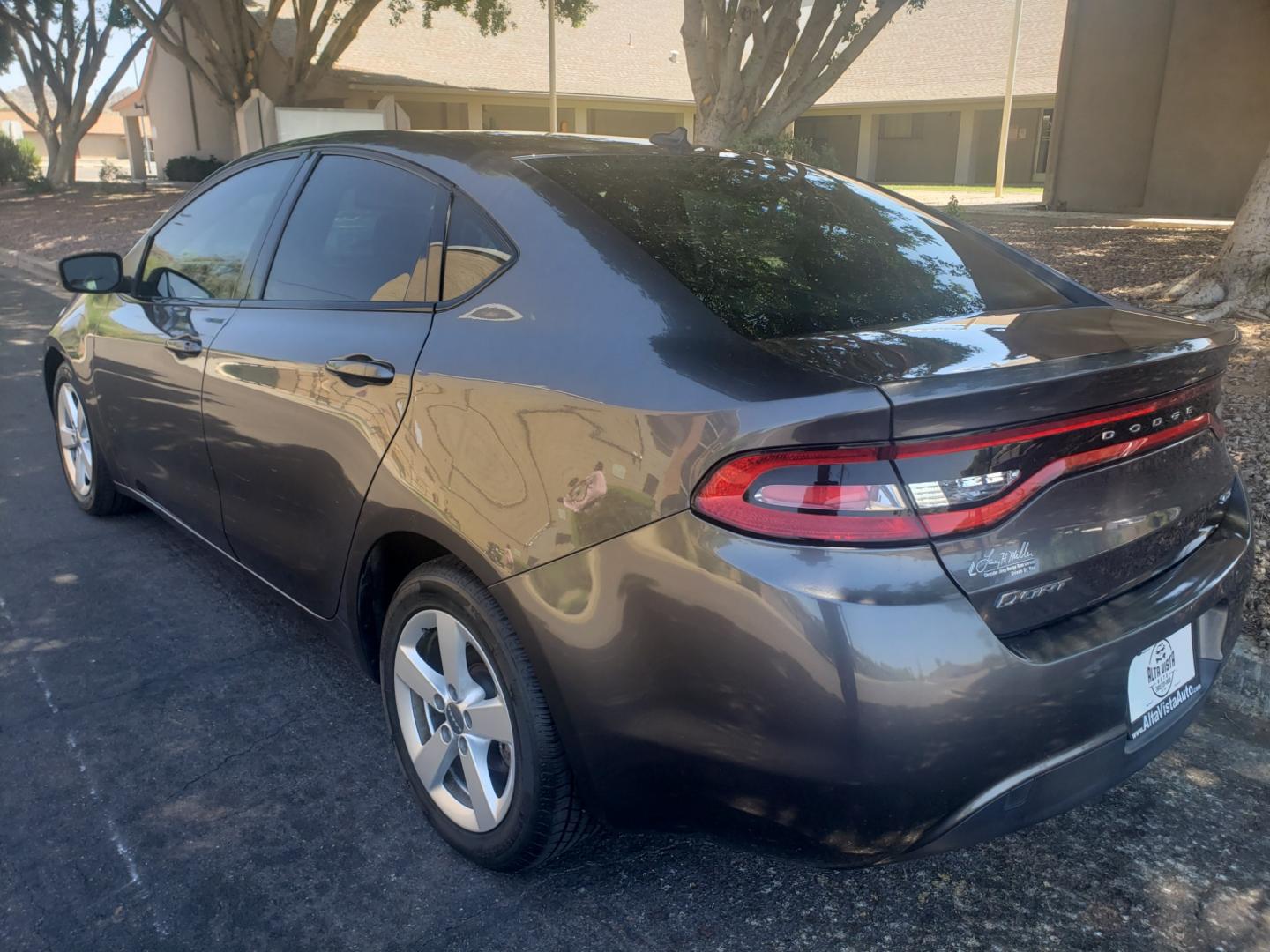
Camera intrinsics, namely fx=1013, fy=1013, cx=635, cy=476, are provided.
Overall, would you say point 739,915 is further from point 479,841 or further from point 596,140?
point 596,140

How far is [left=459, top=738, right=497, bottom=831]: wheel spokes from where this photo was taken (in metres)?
2.38

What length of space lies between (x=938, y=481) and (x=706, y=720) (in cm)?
62

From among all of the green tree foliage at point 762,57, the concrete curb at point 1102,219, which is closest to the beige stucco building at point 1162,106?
the concrete curb at point 1102,219

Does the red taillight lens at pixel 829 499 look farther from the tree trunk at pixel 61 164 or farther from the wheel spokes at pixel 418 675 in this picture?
the tree trunk at pixel 61 164

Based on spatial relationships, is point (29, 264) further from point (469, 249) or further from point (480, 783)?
point (480, 783)

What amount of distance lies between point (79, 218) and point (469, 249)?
20.7m

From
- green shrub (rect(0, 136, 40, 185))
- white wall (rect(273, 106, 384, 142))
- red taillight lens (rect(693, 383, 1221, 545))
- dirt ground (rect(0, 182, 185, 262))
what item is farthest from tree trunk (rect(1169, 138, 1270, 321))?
green shrub (rect(0, 136, 40, 185))

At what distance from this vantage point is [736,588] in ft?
5.92

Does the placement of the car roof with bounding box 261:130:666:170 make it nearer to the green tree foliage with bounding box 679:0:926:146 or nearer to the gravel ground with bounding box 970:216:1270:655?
the gravel ground with bounding box 970:216:1270:655

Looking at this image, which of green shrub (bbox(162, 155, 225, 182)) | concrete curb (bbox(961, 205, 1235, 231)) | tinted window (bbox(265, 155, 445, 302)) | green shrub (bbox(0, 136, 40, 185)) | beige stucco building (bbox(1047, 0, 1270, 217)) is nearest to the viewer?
tinted window (bbox(265, 155, 445, 302))

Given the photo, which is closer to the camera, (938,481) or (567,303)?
(938,481)

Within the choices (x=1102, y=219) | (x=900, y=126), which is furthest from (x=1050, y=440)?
(x=900, y=126)

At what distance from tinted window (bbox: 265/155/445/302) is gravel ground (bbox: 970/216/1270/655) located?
9.47 feet

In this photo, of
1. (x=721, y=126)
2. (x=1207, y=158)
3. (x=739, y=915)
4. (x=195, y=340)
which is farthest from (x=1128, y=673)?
(x=1207, y=158)
